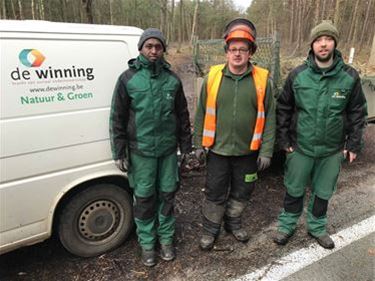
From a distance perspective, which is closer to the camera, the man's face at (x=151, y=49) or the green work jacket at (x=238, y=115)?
the man's face at (x=151, y=49)

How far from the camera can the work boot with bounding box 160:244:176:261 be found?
3.22m

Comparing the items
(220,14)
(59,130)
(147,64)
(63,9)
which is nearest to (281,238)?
(147,64)

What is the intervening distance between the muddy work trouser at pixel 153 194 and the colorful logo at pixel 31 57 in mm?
1043

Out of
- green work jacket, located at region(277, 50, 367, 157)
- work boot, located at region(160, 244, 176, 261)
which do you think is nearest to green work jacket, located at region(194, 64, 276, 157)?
green work jacket, located at region(277, 50, 367, 157)

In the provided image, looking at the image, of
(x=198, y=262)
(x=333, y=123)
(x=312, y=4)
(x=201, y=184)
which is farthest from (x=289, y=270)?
(x=312, y=4)

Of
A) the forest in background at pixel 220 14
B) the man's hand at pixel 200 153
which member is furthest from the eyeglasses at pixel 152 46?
the forest in background at pixel 220 14

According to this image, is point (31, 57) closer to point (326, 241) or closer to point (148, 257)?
point (148, 257)

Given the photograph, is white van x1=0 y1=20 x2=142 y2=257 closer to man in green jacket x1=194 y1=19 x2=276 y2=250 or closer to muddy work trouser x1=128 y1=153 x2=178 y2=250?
muddy work trouser x1=128 y1=153 x2=178 y2=250

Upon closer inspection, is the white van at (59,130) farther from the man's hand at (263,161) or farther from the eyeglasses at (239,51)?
the man's hand at (263,161)

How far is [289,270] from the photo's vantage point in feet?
10.1

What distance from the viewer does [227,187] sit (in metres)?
3.40

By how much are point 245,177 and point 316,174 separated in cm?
70

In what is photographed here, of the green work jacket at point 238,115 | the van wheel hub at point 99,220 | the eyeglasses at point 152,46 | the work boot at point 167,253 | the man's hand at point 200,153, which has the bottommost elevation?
the work boot at point 167,253

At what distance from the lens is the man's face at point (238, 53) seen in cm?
294
